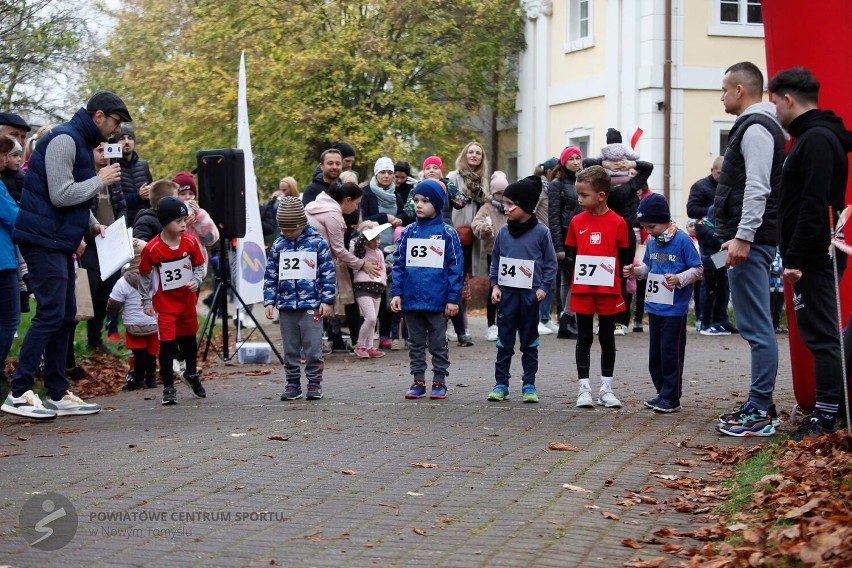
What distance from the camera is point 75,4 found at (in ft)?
52.6

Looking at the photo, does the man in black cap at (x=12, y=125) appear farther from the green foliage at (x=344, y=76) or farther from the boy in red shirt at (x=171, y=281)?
the green foliage at (x=344, y=76)

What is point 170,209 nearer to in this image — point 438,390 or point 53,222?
point 53,222

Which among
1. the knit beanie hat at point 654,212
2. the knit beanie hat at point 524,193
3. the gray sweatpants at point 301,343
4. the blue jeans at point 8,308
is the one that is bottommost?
the gray sweatpants at point 301,343

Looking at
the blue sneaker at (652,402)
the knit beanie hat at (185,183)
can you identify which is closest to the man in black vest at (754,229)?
the blue sneaker at (652,402)

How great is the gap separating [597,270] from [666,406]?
120 cm

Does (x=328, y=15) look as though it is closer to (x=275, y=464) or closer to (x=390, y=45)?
(x=390, y=45)

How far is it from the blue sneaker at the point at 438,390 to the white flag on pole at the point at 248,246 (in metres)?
5.14

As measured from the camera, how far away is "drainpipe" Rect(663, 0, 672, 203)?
2543 centimetres

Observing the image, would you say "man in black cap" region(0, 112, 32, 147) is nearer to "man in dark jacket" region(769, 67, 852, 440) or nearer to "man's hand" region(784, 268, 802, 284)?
"man in dark jacket" region(769, 67, 852, 440)

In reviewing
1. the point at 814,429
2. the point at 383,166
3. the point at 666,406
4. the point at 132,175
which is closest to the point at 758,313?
the point at 814,429

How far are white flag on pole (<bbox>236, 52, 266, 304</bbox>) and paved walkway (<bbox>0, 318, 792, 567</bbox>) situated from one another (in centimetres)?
383

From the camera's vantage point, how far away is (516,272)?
10445mm

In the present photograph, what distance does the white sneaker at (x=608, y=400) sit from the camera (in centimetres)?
1003

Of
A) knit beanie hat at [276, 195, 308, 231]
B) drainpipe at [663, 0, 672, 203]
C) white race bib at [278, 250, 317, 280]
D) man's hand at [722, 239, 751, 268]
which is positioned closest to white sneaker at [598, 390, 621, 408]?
man's hand at [722, 239, 751, 268]
